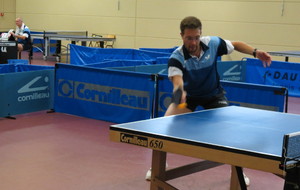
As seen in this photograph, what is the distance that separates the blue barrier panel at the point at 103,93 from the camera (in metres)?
7.61

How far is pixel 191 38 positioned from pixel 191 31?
79mm

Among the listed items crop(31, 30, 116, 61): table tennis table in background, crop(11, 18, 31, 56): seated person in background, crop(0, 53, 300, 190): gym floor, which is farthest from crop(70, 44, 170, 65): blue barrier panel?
crop(0, 53, 300, 190): gym floor

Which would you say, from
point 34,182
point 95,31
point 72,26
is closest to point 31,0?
point 72,26

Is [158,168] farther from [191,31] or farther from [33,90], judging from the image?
[33,90]

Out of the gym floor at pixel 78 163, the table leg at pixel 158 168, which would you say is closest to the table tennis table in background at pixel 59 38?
the gym floor at pixel 78 163

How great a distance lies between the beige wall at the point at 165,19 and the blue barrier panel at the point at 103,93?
8.23 meters

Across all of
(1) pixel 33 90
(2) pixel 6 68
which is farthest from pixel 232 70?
(2) pixel 6 68

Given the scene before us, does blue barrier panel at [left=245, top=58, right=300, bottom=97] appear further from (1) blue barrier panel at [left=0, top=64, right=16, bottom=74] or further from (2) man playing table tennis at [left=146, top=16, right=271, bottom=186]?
(2) man playing table tennis at [left=146, top=16, right=271, bottom=186]

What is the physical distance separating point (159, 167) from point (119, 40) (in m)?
15.2

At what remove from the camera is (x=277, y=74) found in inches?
452

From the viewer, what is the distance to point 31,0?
2153cm

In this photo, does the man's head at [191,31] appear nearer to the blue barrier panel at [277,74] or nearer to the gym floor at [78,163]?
the gym floor at [78,163]

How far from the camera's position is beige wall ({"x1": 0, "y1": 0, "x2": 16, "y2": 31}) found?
852 inches

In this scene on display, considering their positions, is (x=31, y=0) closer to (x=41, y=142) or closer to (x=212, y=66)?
(x=41, y=142)
